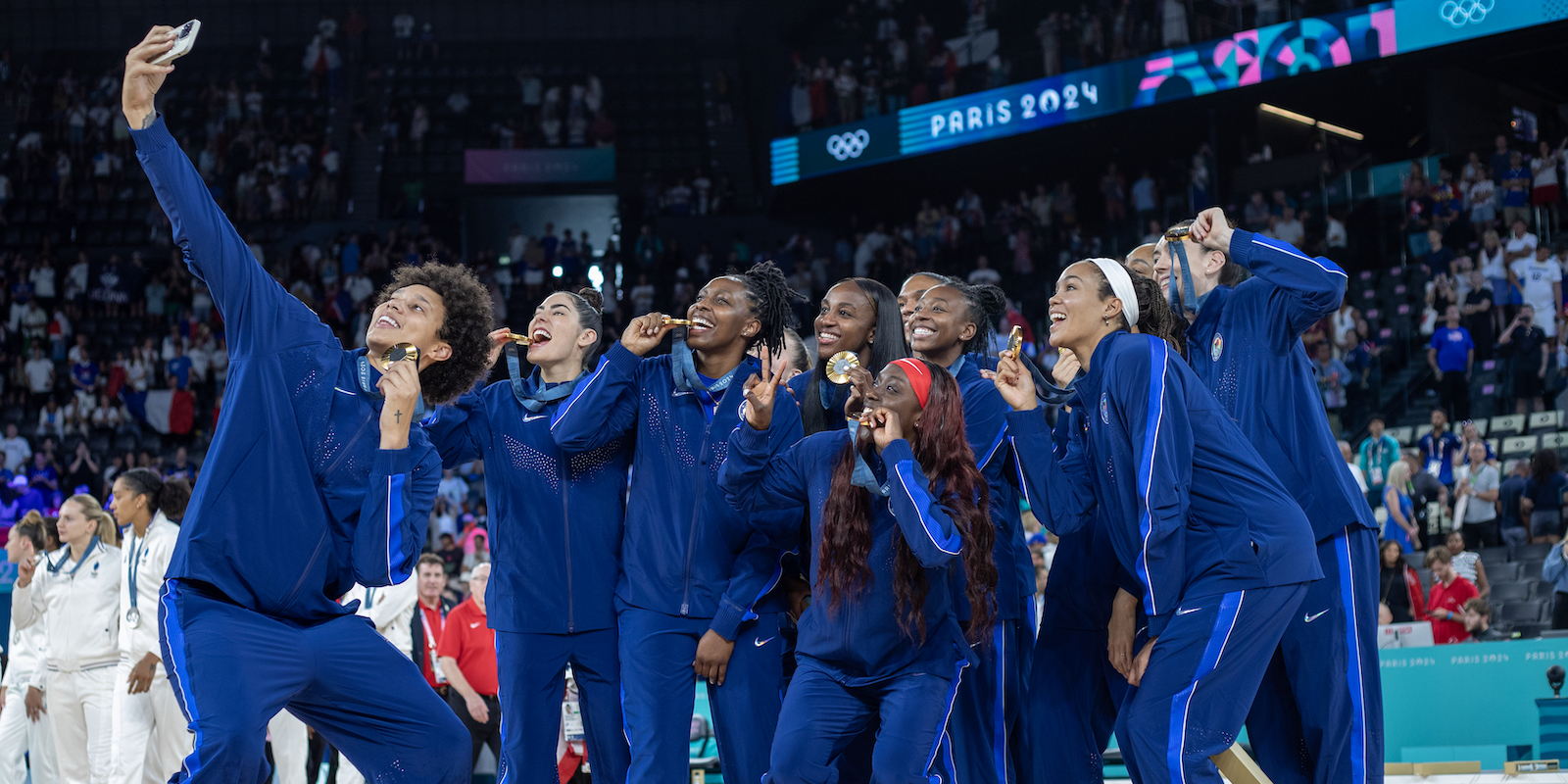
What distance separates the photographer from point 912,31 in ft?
84.9

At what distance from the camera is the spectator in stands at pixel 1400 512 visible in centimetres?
1283

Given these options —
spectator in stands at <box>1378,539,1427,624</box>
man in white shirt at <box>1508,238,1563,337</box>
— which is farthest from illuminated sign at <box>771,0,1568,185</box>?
spectator in stands at <box>1378,539,1427,624</box>

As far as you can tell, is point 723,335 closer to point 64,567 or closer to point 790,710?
point 790,710

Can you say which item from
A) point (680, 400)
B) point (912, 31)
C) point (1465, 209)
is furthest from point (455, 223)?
point (680, 400)

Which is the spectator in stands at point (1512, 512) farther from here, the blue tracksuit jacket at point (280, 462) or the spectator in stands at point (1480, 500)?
the blue tracksuit jacket at point (280, 462)

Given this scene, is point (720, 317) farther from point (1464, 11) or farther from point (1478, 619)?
point (1464, 11)

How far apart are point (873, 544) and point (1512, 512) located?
1053cm

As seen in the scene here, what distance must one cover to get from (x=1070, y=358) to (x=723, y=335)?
4.50ft

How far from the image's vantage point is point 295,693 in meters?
4.06

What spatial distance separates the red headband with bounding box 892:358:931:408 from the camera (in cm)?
463

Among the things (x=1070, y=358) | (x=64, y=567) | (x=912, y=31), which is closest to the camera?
(x=1070, y=358)

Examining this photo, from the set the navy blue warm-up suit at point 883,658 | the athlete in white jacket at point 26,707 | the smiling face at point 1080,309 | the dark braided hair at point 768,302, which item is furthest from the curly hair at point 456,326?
Answer: the athlete in white jacket at point 26,707

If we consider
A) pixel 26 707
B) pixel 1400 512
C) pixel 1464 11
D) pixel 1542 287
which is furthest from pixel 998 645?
pixel 1464 11

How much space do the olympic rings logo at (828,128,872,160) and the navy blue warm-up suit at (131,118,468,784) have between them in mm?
19844
